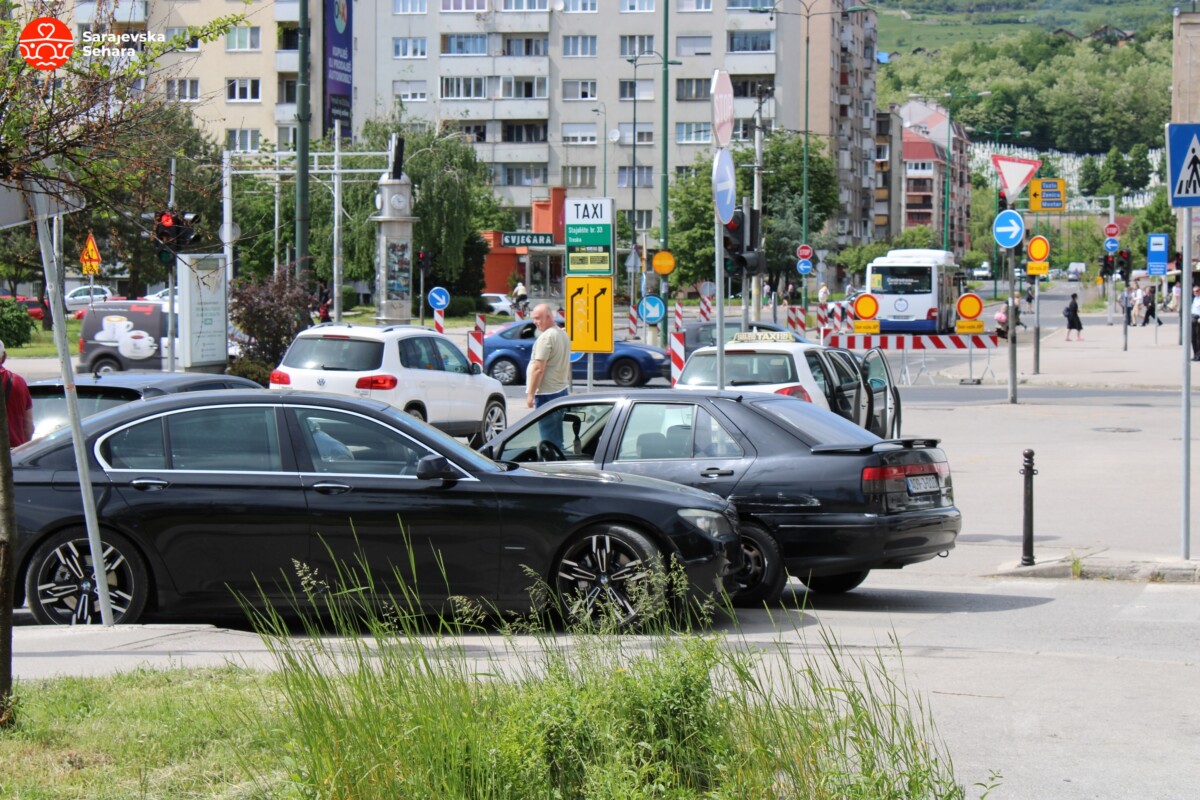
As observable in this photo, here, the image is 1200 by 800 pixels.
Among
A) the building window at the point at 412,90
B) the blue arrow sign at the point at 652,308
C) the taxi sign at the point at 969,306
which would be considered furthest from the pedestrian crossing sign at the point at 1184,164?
the building window at the point at 412,90

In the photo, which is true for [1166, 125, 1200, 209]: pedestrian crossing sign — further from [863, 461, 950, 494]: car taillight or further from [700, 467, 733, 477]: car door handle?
[700, 467, 733, 477]: car door handle

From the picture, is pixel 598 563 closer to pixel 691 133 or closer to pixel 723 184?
pixel 723 184

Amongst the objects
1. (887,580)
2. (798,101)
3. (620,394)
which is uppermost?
(798,101)

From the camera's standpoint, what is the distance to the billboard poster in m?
53.5

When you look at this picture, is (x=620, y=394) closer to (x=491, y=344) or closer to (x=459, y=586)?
(x=459, y=586)

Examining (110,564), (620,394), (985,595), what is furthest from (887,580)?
(110,564)

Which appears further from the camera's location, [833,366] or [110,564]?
[833,366]

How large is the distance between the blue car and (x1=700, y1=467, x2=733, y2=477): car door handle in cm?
2588

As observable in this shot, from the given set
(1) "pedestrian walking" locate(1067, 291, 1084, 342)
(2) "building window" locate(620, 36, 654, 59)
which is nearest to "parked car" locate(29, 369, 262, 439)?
(1) "pedestrian walking" locate(1067, 291, 1084, 342)

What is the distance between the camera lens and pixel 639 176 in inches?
4156

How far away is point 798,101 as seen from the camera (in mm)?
107062

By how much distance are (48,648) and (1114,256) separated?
6227cm

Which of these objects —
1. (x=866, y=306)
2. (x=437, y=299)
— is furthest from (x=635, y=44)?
(x=866, y=306)

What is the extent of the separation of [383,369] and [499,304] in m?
60.3
